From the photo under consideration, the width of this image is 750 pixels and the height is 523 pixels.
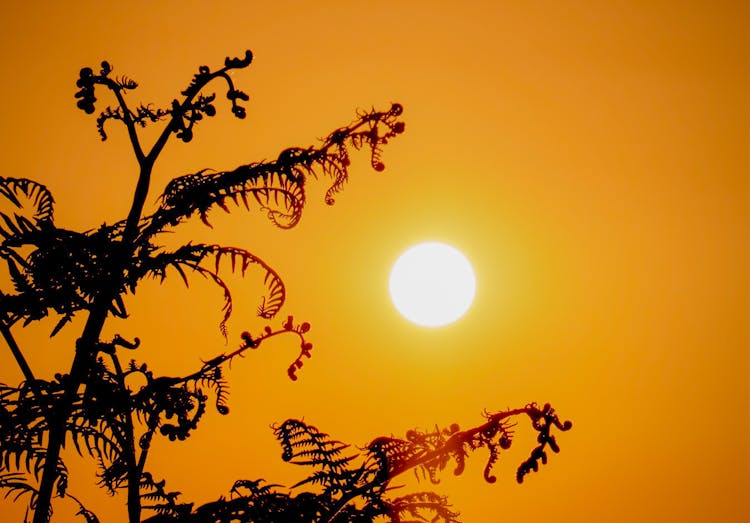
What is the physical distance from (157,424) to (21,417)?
434 millimetres

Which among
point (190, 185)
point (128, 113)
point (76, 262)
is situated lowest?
point (76, 262)

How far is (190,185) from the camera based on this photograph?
2.13m

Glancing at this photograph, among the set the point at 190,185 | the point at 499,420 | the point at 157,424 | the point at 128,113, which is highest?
the point at 128,113

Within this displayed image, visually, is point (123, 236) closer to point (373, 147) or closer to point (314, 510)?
point (373, 147)

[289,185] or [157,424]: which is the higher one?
[289,185]

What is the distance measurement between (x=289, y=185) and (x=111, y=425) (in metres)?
1.04

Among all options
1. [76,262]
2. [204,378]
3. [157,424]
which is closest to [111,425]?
[157,424]

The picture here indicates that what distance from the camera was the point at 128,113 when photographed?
2.36m

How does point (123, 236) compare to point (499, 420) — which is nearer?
point (123, 236)

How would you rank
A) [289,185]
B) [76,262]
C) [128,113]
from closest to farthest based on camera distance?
[76,262] < [289,185] < [128,113]

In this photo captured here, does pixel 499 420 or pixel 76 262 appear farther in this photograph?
pixel 499 420

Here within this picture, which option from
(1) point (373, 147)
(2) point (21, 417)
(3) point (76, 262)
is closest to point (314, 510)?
(2) point (21, 417)

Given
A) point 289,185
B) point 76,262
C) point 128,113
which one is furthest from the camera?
point 128,113

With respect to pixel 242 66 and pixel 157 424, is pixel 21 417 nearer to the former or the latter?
pixel 157 424
